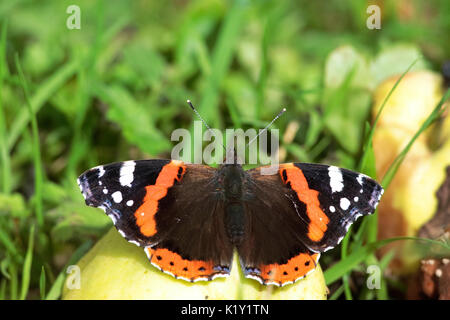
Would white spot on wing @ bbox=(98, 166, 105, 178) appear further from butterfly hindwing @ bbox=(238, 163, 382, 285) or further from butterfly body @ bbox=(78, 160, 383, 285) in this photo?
butterfly hindwing @ bbox=(238, 163, 382, 285)

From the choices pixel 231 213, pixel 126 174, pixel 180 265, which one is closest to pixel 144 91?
pixel 126 174

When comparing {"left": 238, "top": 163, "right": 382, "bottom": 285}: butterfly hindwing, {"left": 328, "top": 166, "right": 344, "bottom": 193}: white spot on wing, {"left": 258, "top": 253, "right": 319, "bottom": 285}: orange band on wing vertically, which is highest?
{"left": 328, "top": 166, "right": 344, "bottom": 193}: white spot on wing

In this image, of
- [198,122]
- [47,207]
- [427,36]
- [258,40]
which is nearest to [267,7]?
[258,40]

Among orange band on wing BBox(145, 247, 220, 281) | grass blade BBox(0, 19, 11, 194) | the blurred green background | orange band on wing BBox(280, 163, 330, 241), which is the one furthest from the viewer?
grass blade BBox(0, 19, 11, 194)

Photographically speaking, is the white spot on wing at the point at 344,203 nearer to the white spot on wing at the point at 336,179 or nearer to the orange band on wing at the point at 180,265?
the white spot on wing at the point at 336,179

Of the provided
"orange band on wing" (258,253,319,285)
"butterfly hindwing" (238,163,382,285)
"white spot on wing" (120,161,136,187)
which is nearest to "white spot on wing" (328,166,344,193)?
"butterfly hindwing" (238,163,382,285)

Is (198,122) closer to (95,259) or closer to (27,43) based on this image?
(95,259)

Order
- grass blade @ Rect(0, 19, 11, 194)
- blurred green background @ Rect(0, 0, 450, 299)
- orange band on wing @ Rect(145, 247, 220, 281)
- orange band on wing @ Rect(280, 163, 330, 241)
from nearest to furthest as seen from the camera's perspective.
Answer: orange band on wing @ Rect(145, 247, 220, 281)
orange band on wing @ Rect(280, 163, 330, 241)
blurred green background @ Rect(0, 0, 450, 299)
grass blade @ Rect(0, 19, 11, 194)
